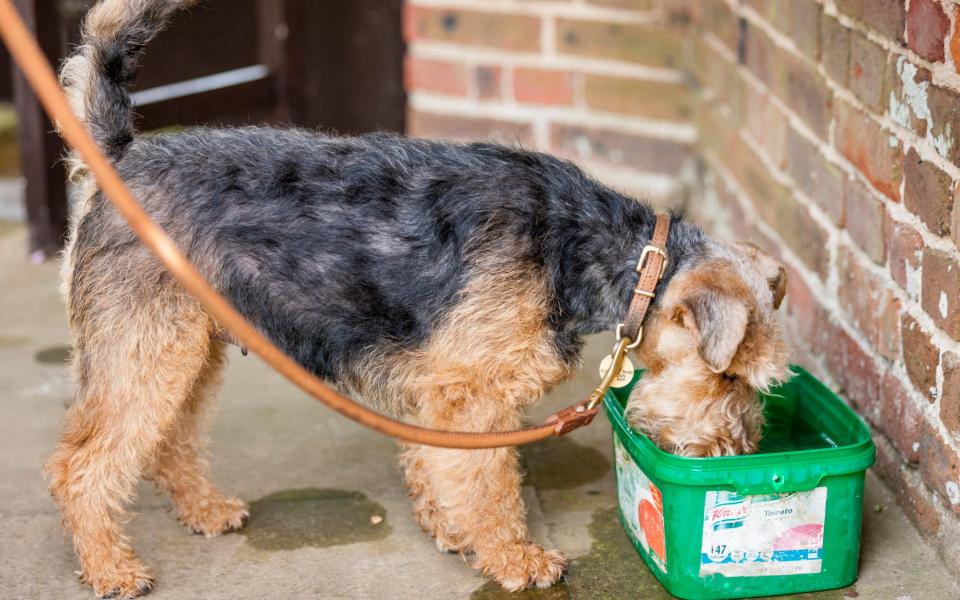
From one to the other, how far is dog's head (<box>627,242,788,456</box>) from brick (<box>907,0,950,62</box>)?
75cm

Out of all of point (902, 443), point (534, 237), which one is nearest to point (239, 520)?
point (534, 237)

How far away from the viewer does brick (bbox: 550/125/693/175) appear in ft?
21.2

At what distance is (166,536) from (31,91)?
2.93 m

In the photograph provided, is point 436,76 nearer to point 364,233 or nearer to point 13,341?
point 13,341

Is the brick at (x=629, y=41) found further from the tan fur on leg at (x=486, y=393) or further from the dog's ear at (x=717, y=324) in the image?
the dog's ear at (x=717, y=324)

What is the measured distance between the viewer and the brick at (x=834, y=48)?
4141 millimetres

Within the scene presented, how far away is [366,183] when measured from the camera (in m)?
3.41

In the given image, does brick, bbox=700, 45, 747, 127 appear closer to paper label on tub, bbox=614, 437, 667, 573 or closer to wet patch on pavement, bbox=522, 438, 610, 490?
wet patch on pavement, bbox=522, 438, 610, 490

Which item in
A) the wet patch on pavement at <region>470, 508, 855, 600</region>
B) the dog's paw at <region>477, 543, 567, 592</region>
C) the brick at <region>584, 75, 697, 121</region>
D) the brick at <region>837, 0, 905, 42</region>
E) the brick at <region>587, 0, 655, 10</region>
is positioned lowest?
the wet patch on pavement at <region>470, 508, 855, 600</region>

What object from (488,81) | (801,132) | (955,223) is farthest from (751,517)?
(488,81)

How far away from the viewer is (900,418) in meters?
3.76

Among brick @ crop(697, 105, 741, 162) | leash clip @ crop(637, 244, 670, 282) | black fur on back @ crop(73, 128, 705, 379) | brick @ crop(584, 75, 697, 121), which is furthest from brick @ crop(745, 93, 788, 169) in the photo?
leash clip @ crop(637, 244, 670, 282)

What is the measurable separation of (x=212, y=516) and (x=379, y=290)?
102 centimetres

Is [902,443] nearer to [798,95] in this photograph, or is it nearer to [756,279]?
[756,279]
